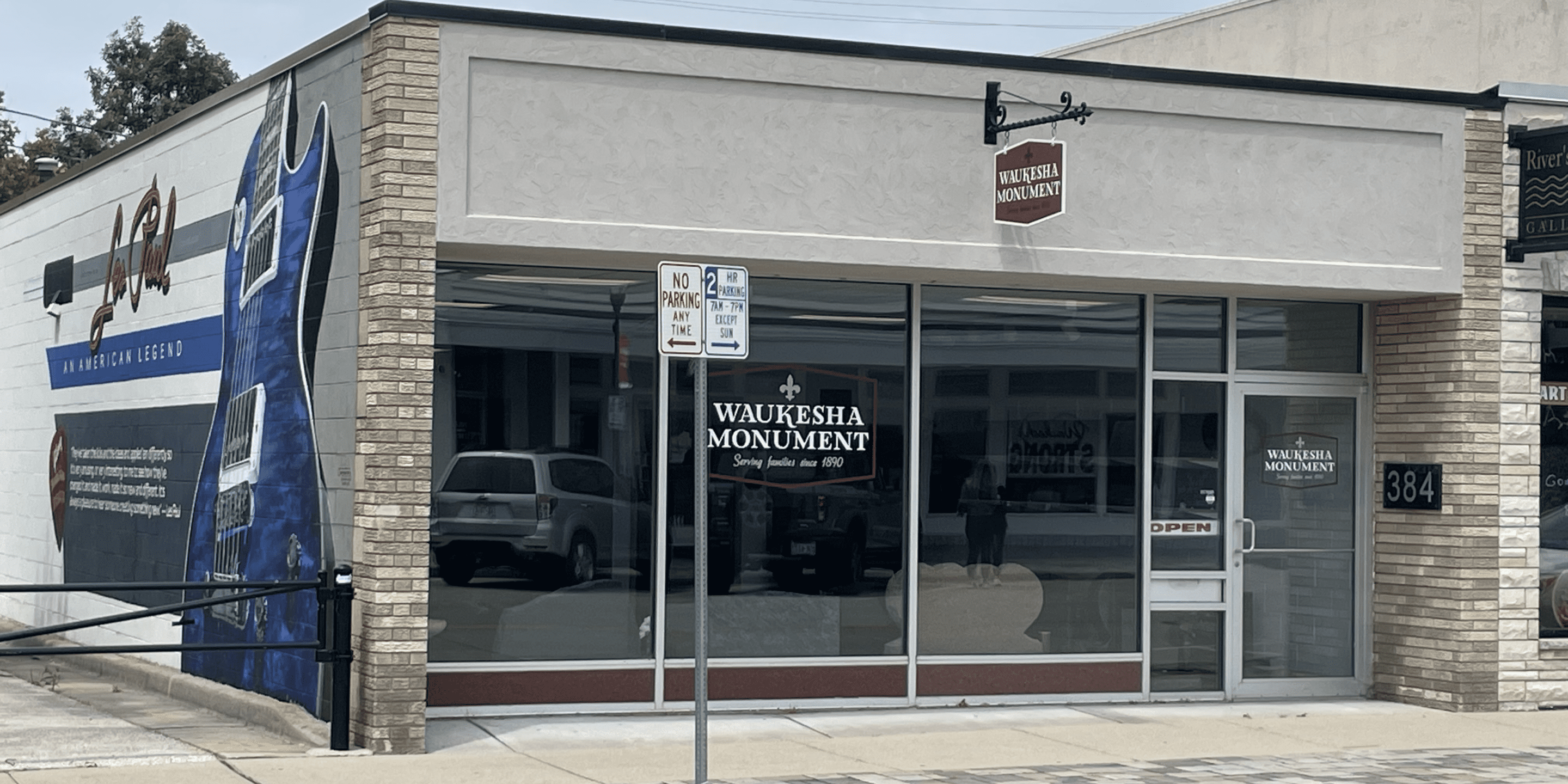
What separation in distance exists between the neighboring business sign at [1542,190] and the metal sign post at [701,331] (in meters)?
7.25

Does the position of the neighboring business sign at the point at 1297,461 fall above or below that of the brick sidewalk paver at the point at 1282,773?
above

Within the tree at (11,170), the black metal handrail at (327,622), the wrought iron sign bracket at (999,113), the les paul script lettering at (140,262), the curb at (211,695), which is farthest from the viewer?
the tree at (11,170)

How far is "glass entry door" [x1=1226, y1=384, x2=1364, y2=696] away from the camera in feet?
43.0

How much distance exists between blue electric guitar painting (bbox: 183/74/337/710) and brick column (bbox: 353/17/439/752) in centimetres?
74

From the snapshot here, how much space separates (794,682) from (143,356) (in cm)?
649

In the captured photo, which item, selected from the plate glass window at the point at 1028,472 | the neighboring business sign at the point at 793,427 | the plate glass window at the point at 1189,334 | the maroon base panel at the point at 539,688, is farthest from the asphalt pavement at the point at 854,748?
the plate glass window at the point at 1189,334

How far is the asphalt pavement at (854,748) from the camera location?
31.6ft

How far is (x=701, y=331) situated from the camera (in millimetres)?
8344

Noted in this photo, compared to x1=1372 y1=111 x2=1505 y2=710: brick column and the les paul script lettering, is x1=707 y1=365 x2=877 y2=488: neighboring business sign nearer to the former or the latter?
x1=1372 y1=111 x2=1505 y2=710: brick column

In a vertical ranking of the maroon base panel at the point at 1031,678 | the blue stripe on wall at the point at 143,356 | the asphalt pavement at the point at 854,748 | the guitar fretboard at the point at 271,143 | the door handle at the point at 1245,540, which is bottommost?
the asphalt pavement at the point at 854,748

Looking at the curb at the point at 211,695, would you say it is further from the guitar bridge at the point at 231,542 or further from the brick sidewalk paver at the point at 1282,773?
the brick sidewalk paver at the point at 1282,773

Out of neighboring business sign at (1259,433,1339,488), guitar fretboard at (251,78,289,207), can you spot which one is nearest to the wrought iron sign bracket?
neighboring business sign at (1259,433,1339,488)

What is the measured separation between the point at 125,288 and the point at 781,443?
6.60 metres

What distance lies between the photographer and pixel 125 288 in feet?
49.1
